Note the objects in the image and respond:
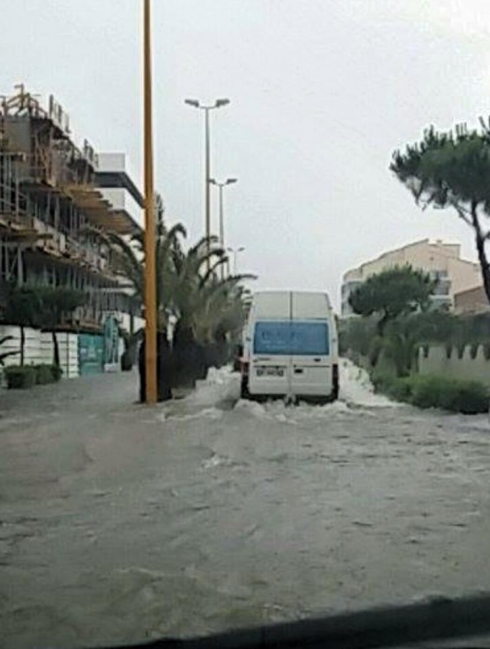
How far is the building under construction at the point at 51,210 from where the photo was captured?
181ft

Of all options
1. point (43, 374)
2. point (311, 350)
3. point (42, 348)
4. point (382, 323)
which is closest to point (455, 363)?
point (311, 350)

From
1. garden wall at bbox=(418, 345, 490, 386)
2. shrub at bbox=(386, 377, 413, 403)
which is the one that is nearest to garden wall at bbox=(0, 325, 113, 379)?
garden wall at bbox=(418, 345, 490, 386)

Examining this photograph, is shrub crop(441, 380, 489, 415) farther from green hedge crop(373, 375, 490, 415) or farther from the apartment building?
the apartment building

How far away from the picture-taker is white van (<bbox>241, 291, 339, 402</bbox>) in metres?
29.6

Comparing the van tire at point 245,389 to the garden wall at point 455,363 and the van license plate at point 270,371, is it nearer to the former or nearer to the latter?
the van license plate at point 270,371

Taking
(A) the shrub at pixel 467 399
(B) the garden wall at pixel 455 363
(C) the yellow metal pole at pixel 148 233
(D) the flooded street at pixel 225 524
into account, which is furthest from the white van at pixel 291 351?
(D) the flooded street at pixel 225 524

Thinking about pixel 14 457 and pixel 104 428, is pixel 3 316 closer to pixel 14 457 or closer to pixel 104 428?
pixel 104 428

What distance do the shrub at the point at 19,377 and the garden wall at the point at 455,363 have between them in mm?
13263

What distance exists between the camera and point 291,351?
29453mm

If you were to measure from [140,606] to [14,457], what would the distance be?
1092 centimetres

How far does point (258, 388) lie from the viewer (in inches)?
1182

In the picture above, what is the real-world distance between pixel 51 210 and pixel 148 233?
34.8 m

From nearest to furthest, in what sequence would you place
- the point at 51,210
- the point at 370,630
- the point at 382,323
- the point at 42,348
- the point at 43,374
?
the point at 370,630 → the point at 43,374 → the point at 382,323 → the point at 42,348 → the point at 51,210

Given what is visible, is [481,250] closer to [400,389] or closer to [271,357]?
[400,389]
